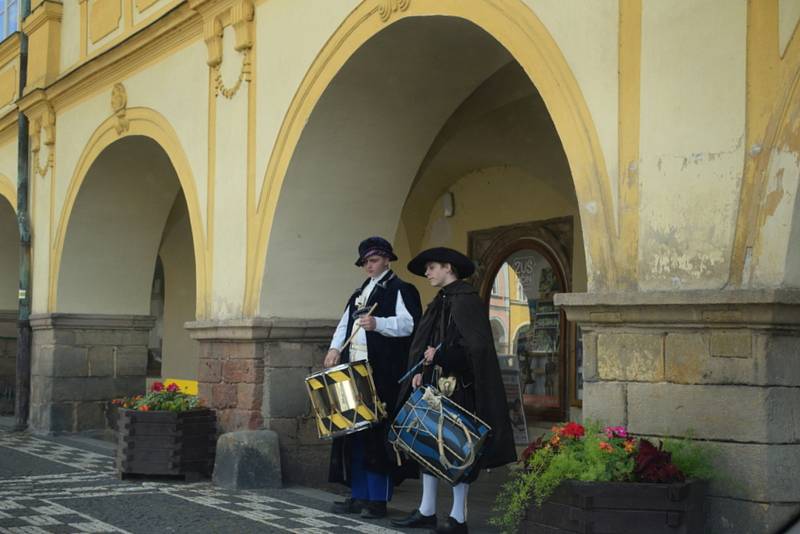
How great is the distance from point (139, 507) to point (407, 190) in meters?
2.99

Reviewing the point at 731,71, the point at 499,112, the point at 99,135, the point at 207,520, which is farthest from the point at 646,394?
the point at 99,135

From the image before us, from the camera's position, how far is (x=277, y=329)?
25.7 ft

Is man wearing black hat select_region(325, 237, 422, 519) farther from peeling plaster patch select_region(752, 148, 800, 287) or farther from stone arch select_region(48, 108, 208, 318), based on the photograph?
stone arch select_region(48, 108, 208, 318)

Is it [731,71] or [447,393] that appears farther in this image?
[447,393]

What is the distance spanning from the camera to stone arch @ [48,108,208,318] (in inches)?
350

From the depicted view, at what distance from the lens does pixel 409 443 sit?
16.9 feet

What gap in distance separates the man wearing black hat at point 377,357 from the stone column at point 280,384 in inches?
55.9

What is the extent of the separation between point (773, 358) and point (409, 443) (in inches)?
69.8

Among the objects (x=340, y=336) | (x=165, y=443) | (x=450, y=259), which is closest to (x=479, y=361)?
(x=450, y=259)

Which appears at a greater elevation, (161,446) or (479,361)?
(479,361)

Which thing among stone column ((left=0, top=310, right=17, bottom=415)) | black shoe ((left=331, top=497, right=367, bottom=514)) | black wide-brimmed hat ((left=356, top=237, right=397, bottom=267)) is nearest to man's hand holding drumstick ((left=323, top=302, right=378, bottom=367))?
black wide-brimmed hat ((left=356, top=237, right=397, bottom=267))

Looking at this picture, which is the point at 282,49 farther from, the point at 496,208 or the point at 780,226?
the point at 780,226

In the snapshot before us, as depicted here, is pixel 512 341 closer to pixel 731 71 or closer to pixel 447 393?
pixel 447 393

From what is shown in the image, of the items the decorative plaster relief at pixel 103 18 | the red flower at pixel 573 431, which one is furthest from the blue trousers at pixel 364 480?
the decorative plaster relief at pixel 103 18
